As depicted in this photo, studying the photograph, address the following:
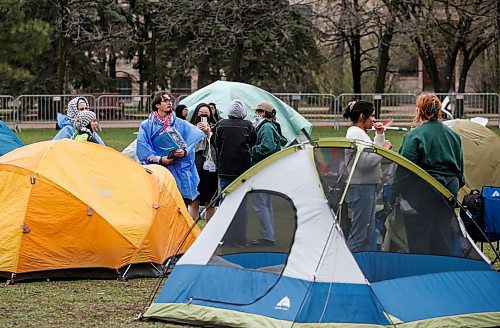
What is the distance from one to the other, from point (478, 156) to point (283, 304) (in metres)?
8.02

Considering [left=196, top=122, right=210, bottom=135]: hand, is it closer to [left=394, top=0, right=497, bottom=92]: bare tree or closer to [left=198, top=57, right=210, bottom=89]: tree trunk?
[left=394, top=0, right=497, bottom=92]: bare tree

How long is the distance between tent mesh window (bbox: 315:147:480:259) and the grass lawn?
5.14ft

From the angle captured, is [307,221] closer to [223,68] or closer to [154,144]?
[154,144]

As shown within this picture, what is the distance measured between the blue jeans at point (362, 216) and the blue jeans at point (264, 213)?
23.1 inches

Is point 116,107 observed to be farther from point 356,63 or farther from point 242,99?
point 242,99

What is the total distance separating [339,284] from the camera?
23.1ft

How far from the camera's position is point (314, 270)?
7.09 meters

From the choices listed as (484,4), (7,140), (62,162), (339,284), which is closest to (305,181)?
(339,284)

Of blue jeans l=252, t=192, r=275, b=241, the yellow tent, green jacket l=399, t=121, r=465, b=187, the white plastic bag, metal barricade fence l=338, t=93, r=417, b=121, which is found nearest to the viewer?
blue jeans l=252, t=192, r=275, b=241

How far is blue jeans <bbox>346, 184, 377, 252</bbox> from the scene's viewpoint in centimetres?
734

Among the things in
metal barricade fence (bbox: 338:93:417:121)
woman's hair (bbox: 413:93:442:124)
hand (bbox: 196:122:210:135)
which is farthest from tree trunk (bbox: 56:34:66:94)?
woman's hair (bbox: 413:93:442:124)

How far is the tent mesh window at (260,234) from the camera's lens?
7426 mm

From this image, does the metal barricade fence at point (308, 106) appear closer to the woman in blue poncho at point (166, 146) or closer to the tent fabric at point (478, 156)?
the tent fabric at point (478, 156)

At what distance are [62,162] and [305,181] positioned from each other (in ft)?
9.85
